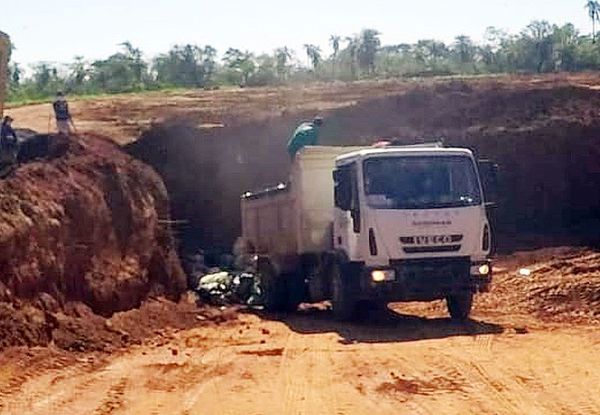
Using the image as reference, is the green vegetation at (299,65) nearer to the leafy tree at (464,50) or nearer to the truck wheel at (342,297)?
the leafy tree at (464,50)

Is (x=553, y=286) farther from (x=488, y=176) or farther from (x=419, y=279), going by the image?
(x=419, y=279)

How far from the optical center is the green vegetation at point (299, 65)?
60.6 metres

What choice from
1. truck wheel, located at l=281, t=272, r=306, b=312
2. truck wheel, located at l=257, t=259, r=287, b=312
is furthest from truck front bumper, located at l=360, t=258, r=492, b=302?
truck wheel, located at l=257, t=259, r=287, b=312

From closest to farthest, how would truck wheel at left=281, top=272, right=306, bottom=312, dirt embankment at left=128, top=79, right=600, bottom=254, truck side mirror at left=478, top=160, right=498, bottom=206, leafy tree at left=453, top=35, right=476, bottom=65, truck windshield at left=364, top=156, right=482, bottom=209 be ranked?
truck windshield at left=364, top=156, right=482, bottom=209, truck side mirror at left=478, top=160, right=498, bottom=206, truck wheel at left=281, top=272, right=306, bottom=312, dirt embankment at left=128, top=79, right=600, bottom=254, leafy tree at left=453, top=35, right=476, bottom=65

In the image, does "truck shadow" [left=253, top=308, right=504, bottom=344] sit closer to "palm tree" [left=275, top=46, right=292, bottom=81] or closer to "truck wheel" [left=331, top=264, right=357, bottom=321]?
"truck wheel" [left=331, top=264, right=357, bottom=321]

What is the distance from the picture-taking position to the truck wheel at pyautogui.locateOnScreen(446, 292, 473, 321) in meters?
19.2

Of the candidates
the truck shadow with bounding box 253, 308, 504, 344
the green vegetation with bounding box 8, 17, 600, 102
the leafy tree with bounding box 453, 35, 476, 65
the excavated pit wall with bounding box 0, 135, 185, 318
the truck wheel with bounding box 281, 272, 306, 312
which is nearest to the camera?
the excavated pit wall with bounding box 0, 135, 185, 318

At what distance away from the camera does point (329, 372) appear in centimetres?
1398

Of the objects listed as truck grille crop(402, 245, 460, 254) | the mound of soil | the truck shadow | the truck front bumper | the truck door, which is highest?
the truck door

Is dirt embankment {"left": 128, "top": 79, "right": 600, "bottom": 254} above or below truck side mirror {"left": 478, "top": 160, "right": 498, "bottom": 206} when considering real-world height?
below

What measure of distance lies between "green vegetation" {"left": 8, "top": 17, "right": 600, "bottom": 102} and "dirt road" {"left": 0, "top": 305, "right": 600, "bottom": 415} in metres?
38.1

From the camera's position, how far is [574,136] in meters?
32.9

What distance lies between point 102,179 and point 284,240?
137 inches

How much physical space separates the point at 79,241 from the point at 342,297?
13.9 ft
